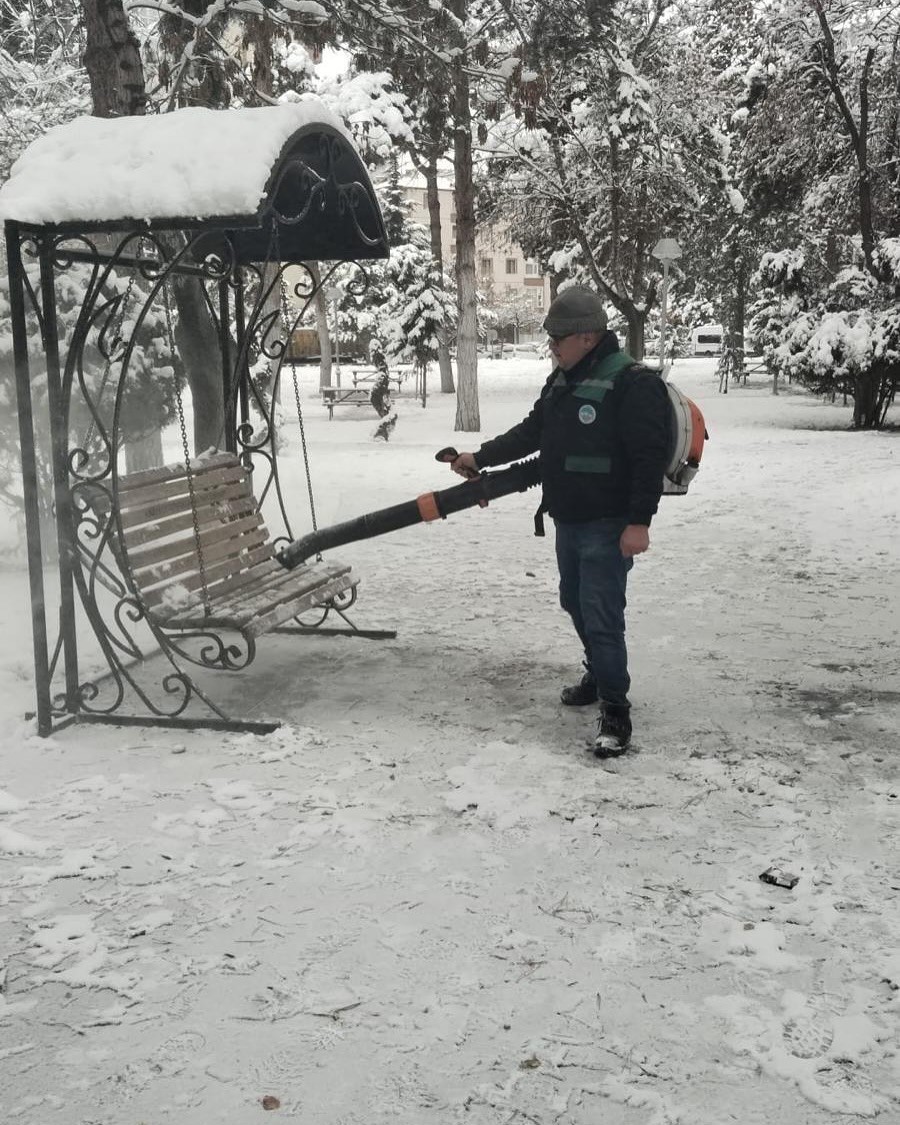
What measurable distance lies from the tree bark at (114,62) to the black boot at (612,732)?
19.9 ft

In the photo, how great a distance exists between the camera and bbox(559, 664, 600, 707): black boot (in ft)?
16.8

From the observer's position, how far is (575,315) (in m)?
4.45

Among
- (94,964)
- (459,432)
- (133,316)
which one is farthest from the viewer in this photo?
(459,432)

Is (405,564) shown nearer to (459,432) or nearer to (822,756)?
(822,756)

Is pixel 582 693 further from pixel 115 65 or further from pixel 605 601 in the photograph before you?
pixel 115 65

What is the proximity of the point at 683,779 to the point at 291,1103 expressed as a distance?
226 cm

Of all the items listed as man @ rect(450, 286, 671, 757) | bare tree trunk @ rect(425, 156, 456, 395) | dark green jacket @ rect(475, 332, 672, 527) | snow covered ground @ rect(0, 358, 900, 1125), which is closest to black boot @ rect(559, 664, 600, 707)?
snow covered ground @ rect(0, 358, 900, 1125)

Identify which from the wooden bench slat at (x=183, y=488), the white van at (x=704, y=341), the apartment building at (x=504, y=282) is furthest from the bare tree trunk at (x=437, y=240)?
the white van at (x=704, y=341)

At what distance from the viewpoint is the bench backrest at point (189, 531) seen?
507cm

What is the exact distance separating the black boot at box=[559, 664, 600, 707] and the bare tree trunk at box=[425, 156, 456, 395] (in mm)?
23866

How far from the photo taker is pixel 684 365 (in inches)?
1917

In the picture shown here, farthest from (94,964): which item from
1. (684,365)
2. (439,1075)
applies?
(684,365)

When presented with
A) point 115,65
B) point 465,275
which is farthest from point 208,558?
point 465,275

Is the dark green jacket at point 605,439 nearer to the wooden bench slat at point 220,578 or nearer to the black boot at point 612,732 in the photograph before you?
the black boot at point 612,732
